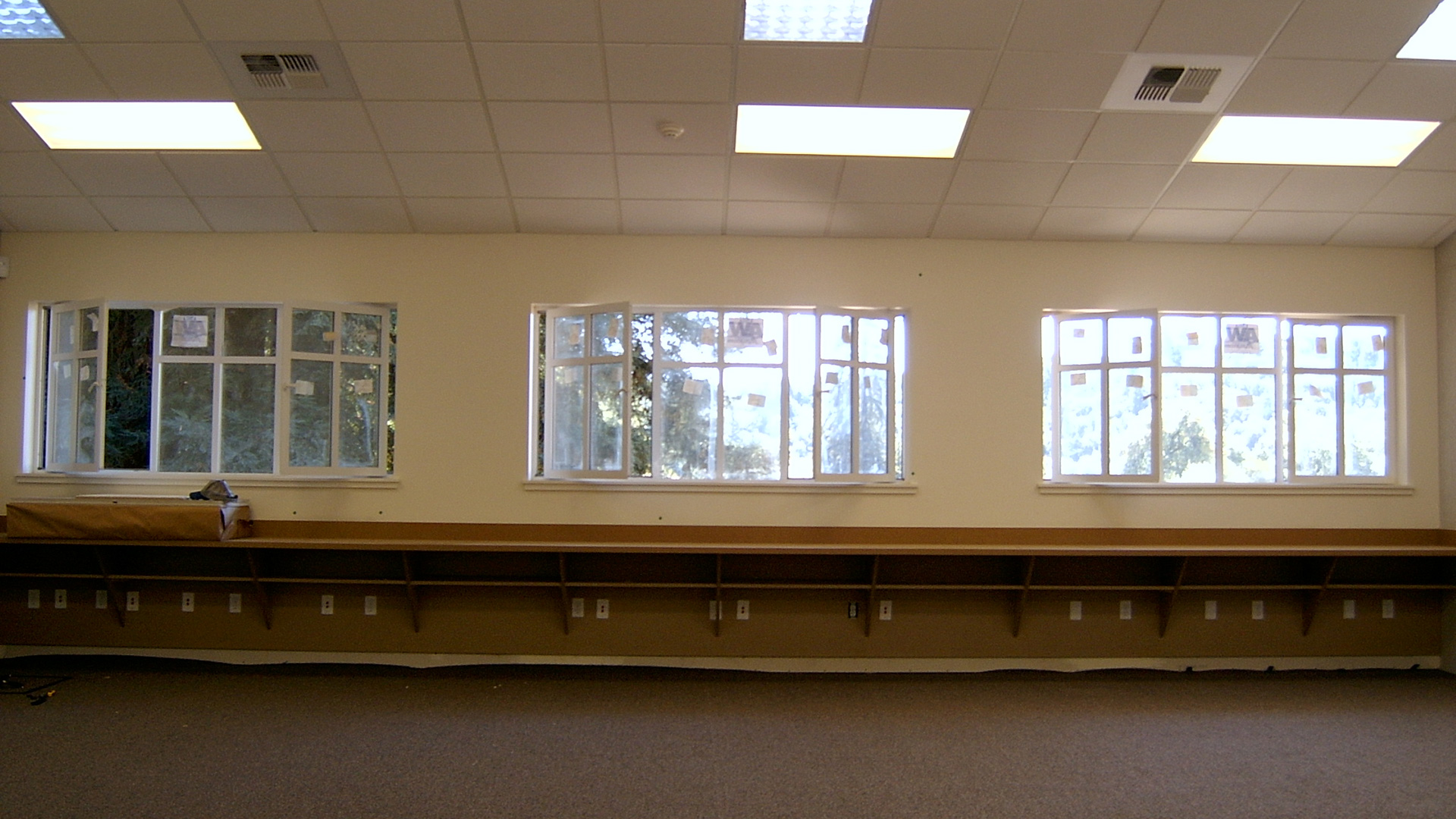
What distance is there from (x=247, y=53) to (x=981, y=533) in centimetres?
441

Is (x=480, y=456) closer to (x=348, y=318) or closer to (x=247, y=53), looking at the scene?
(x=348, y=318)

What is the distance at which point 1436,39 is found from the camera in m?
3.92

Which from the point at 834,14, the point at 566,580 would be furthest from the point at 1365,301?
the point at 566,580

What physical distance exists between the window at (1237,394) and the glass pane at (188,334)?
4.95 meters

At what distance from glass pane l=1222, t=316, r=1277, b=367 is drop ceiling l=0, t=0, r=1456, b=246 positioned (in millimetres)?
487

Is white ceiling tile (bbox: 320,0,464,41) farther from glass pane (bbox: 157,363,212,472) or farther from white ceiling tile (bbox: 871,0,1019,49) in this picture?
glass pane (bbox: 157,363,212,472)

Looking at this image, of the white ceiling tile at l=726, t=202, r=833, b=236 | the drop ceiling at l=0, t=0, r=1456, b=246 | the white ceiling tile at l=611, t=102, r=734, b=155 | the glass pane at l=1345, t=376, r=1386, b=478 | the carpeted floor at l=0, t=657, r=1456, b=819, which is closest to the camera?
the carpeted floor at l=0, t=657, r=1456, b=819

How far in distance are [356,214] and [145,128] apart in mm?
1064

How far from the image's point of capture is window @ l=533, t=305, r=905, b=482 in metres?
5.30

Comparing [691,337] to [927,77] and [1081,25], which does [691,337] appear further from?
[1081,25]

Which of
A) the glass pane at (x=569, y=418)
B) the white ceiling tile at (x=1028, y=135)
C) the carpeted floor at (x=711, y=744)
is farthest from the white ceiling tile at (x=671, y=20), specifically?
the carpeted floor at (x=711, y=744)

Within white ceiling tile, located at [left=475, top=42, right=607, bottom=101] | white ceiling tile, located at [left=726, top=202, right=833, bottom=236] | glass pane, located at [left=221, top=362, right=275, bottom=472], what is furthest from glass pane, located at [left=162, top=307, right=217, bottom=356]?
white ceiling tile, located at [left=726, top=202, right=833, bottom=236]

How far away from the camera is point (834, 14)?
12.6 ft

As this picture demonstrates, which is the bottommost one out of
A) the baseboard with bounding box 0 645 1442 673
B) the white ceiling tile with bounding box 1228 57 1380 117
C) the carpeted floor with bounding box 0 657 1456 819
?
the carpeted floor with bounding box 0 657 1456 819
